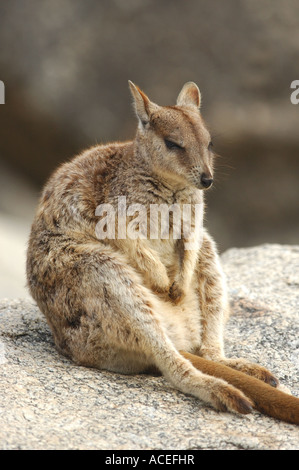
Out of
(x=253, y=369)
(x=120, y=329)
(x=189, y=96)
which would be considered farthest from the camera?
(x=189, y=96)

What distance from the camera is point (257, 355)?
5.62 metres

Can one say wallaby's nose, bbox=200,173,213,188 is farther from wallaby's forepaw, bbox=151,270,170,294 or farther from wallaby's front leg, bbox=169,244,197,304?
wallaby's forepaw, bbox=151,270,170,294

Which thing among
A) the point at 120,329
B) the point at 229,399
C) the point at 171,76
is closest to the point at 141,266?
the point at 120,329

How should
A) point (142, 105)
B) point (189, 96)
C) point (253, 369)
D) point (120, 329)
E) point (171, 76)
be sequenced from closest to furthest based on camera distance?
point (120, 329)
point (253, 369)
point (142, 105)
point (189, 96)
point (171, 76)

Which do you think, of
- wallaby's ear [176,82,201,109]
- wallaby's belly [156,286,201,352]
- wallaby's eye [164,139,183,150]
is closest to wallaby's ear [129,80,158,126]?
wallaby's eye [164,139,183,150]

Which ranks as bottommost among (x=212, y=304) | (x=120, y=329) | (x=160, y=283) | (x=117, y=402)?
(x=117, y=402)

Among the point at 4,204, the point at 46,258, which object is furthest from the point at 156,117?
the point at 4,204

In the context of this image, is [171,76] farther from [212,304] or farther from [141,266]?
[141,266]

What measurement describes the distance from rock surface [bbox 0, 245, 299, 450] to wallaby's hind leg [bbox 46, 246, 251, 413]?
0.44 ft

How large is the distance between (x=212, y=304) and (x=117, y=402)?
135cm

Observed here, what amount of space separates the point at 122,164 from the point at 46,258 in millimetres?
1031

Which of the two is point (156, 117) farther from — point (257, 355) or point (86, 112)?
point (86, 112)

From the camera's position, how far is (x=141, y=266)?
17.0 ft

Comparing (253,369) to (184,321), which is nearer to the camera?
(253,369)
